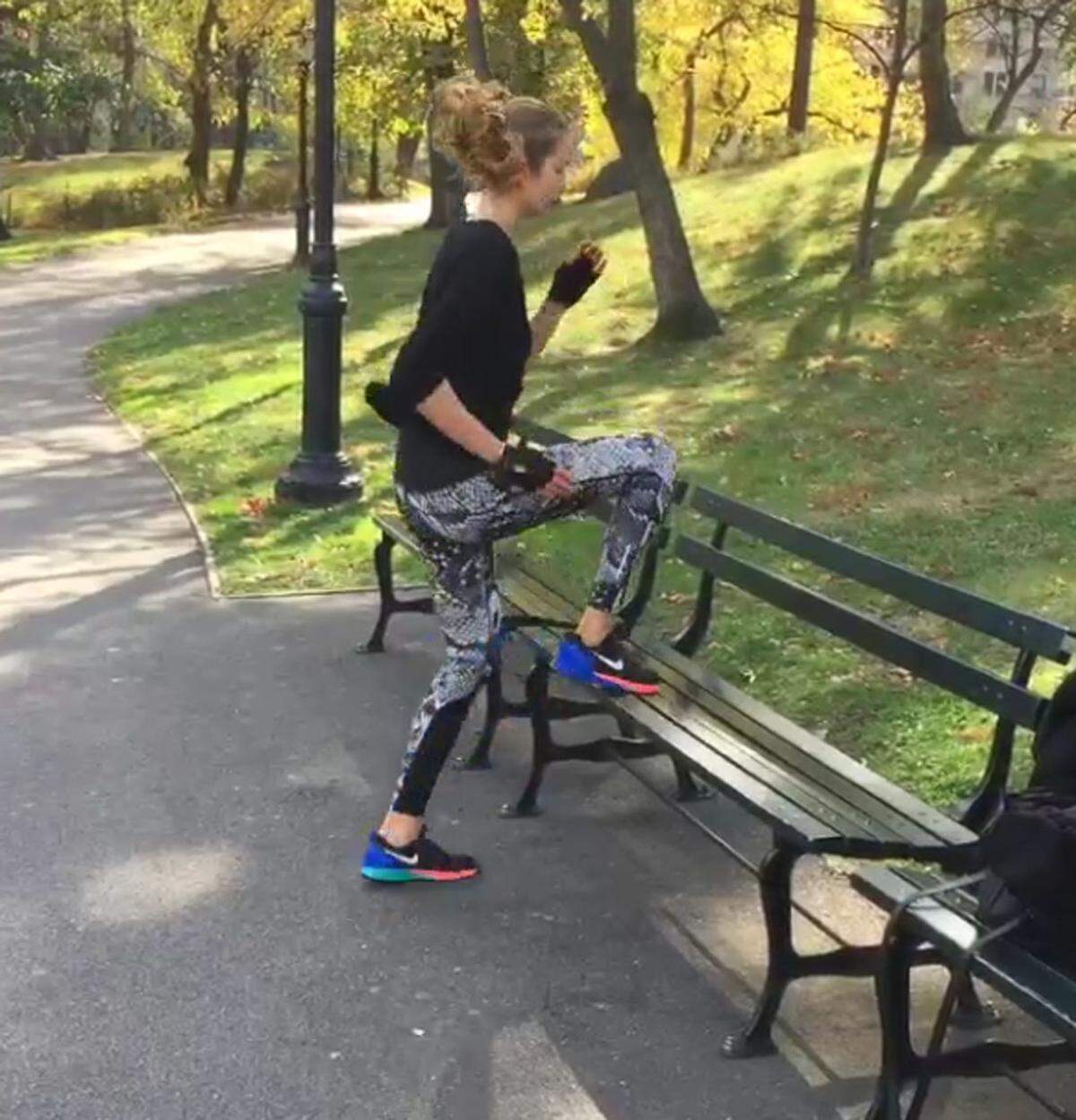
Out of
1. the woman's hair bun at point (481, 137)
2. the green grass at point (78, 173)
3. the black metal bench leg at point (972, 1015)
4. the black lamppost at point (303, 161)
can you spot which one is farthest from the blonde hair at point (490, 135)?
the green grass at point (78, 173)

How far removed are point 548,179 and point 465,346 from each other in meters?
0.49

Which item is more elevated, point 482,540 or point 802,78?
point 802,78

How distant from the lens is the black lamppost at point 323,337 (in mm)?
9461

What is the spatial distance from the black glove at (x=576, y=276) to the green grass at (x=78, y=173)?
3961 centimetres

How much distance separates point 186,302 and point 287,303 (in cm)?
256

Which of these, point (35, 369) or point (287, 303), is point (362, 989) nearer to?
point (35, 369)

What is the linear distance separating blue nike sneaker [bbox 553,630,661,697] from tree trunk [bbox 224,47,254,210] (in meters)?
37.6

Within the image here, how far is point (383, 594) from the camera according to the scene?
7066 mm

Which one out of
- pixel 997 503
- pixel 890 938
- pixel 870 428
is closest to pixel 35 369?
pixel 870 428

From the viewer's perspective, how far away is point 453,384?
4.18m

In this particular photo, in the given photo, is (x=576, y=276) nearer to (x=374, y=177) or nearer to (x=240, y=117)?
(x=240, y=117)

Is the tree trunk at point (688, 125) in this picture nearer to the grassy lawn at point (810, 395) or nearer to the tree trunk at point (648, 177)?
the grassy lawn at point (810, 395)

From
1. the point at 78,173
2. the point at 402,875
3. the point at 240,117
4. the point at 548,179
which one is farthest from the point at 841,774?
the point at 78,173

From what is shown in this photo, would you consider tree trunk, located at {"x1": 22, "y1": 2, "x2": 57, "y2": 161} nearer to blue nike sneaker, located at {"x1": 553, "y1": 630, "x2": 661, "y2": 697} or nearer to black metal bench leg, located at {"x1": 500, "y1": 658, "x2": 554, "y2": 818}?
black metal bench leg, located at {"x1": 500, "y1": 658, "x2": 554, "y2": 818}
